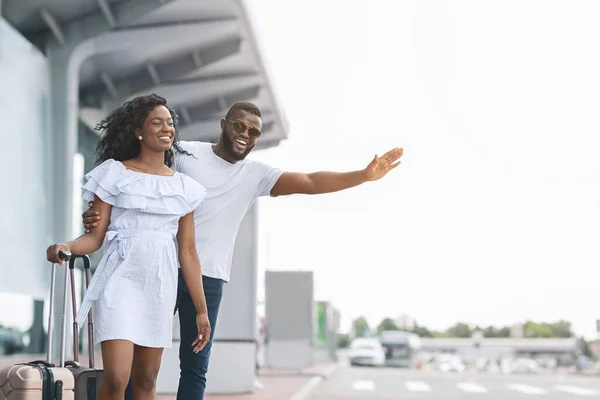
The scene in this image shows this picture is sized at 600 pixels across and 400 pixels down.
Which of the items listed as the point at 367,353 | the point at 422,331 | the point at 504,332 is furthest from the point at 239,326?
the point at 422,331

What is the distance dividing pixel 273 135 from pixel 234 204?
24.7m

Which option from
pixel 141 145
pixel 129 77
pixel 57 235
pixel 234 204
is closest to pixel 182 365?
pixel 234 204

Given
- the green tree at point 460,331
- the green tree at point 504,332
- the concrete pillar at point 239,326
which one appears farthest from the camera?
the green tree at point 460,331

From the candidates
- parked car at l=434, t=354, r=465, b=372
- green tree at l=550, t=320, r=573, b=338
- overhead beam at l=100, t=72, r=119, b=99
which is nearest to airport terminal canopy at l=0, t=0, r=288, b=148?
overhead beam at l=100, t=72, r=119, b=99

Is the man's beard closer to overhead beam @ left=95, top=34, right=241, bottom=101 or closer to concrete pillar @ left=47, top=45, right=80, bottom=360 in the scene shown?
concrete pillar @ left=47, top=45, right=80, bottom=360

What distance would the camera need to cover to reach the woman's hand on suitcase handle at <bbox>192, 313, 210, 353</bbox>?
14.0 feet

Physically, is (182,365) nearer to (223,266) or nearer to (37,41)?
(223,266)

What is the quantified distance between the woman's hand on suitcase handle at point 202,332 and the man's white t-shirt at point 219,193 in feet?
0.94

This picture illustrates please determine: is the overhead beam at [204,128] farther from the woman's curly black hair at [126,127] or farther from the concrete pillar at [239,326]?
the woman's curly black hair at [126,127]

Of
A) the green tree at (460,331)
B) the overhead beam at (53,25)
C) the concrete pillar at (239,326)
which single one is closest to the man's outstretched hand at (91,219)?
the concrete pillar at (239,326)

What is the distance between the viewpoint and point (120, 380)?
3859 millimetres

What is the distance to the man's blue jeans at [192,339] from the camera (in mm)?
4512

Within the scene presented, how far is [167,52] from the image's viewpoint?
23188mm

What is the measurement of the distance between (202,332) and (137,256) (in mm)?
502
